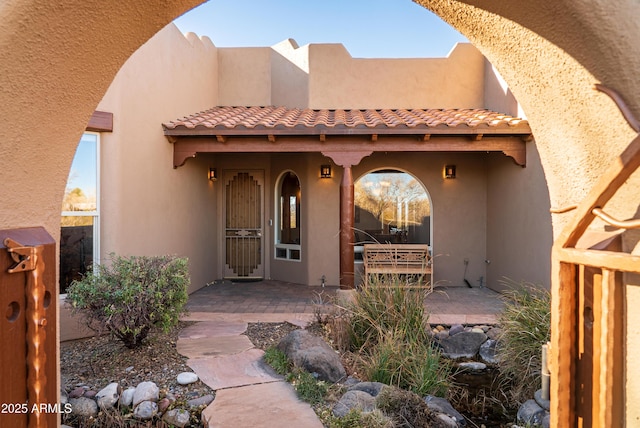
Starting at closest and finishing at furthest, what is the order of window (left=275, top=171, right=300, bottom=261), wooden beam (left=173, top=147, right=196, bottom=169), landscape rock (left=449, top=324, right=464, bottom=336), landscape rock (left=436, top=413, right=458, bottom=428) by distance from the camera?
landscape rock (left=436, top=413, right=458, bottom=428) → landscape rock (left=449, top=324, right=464, bottom=336) → wooden beam (left=173, top=147, right=196, bottom=169) → window (left=275, top=171, right=300, bottom=261)

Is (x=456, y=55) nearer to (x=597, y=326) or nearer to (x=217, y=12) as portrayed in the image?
(x=217, y=12)

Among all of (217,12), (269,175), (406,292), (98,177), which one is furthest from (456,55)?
(98,177)

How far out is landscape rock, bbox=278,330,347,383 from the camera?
3963 mm

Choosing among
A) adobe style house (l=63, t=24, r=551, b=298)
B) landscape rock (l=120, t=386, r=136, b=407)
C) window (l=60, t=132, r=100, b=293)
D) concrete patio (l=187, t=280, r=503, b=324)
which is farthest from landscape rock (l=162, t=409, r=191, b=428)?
adobe style house (l=63, t=24, r=551, b=298)

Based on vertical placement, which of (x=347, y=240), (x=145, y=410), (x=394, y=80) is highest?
(x=394, y=80)

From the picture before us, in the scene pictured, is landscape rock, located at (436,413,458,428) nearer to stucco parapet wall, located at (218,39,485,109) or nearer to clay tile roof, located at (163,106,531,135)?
clay tile roof, located at (163,106,531,135)

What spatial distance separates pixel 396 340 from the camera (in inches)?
172

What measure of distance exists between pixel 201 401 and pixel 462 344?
3411 mm

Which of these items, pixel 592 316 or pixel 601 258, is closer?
pixel 601 258

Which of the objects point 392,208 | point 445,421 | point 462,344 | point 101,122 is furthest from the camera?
point 392,208

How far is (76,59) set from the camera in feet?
4.98

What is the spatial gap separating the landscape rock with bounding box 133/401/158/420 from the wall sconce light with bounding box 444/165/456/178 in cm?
702

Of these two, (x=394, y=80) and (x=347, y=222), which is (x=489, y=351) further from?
(x=394, y=80)

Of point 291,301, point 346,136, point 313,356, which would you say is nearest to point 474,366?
point 313,356
